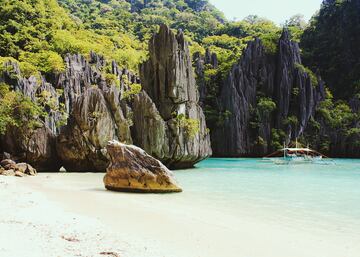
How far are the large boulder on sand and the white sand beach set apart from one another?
2906 millimetres

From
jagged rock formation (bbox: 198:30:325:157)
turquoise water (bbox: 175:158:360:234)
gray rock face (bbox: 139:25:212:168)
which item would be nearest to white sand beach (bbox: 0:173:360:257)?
turquoise water (bbox: 175:158:360:234)

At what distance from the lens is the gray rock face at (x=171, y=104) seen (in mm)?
28938

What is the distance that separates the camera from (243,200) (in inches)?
506

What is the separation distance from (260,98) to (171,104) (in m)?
32.8

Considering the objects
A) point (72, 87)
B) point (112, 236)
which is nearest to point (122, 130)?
point (112, 236)

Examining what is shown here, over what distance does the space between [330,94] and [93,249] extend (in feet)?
219

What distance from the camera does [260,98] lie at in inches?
2421

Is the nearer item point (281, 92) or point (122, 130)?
point (122, 130)

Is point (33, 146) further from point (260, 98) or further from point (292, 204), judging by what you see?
point (260, 98)

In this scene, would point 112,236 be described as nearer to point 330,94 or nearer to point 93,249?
point 93,249

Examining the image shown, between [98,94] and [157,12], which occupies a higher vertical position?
[157,12]

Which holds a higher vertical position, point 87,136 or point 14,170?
point 87,136

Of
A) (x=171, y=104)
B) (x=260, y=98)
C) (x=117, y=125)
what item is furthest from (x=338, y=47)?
(x=117, y=125)

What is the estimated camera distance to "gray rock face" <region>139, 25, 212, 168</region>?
28.9 meters
